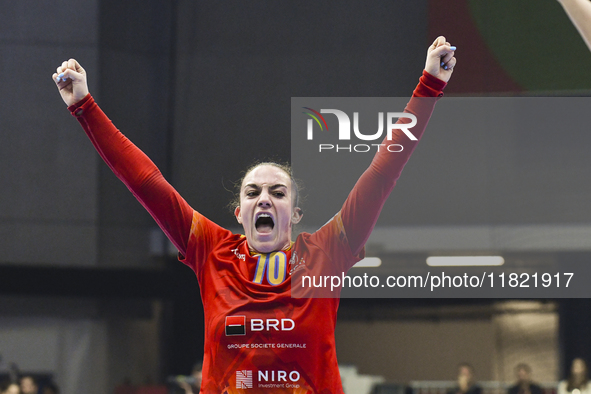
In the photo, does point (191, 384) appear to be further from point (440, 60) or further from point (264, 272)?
point (440, 60)

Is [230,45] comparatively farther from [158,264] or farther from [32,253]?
[32,253]

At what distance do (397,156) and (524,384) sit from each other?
459cm

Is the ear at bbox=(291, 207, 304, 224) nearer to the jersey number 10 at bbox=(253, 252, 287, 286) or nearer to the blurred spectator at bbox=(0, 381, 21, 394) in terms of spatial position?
the jersey number 10 at bbox=(253, 252, 287, 286)

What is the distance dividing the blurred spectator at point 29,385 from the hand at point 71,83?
5175 millimetres

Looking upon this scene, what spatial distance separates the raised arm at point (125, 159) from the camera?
225 cm

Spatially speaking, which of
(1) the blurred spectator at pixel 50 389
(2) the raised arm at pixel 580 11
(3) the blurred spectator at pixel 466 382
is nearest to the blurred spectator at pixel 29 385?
(1) the blurred spectator at pixel 50 389

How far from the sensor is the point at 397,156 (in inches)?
85.7

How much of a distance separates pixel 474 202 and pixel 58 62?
17.0 ft

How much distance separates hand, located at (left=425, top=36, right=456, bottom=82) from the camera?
7.06 feet


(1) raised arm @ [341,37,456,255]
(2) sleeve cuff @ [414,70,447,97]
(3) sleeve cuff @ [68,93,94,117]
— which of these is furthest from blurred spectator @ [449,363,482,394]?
(3) sleeve cuff @ [68,93,94,117]

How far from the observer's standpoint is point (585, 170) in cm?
406

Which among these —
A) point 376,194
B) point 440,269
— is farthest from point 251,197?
point 440,269

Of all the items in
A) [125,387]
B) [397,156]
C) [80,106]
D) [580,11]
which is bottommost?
[125,387]

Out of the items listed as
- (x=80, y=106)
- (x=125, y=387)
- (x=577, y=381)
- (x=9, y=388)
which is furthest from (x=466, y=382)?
(x=80, y=106)
